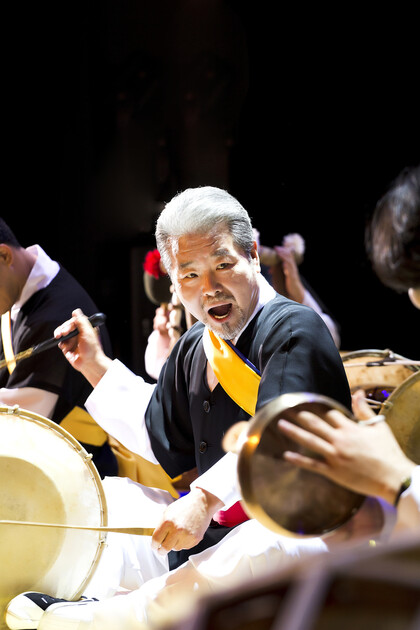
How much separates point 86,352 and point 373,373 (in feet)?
4.28

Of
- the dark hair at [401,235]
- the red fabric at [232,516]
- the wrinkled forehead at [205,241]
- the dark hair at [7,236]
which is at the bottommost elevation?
the red fabric at [232,516]

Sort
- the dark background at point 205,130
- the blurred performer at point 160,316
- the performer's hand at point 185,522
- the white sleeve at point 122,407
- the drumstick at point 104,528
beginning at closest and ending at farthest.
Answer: the performer's hand at point 185,522, the drumstick at point 104,528, the white sleeve at point 122,407, the blurred performer at point 160,316, the dark background at point 205,130

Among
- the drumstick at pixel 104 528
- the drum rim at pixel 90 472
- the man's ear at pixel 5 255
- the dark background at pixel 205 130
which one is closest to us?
the drumstick at pixel 104 528

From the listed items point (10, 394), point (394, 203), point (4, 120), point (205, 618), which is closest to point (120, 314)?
point (10, 394)

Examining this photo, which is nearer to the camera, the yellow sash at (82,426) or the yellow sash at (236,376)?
the yellow sash at (236,376)

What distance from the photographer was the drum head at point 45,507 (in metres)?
1.96

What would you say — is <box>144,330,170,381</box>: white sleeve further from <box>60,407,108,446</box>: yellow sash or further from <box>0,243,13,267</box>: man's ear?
<box>0,243,13,267</box>: man's ear

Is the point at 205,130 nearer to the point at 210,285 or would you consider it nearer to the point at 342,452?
the point at 210,285

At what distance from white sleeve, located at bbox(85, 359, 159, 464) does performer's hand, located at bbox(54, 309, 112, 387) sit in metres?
0.05

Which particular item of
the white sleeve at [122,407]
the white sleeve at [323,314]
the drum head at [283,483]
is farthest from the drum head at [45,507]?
the white sleeve at [323,314]

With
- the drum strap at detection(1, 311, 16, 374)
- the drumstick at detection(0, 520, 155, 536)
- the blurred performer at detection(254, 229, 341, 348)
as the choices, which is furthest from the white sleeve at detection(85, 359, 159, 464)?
the blurred performer at detection(254, 229, 341, 348)

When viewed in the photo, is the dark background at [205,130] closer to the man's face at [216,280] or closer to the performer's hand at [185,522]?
the man's face at [216,280]

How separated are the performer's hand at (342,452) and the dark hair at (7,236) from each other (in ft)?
6.93

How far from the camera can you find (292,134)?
3.48 meters
